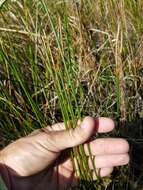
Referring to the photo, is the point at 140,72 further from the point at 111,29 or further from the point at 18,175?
the point at 18,175

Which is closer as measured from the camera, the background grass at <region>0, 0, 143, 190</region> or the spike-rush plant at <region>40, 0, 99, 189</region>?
the spike-rush plant at <region>40, 0, 99, 189</region>

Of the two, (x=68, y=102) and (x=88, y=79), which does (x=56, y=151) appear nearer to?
(x=68, y=102)

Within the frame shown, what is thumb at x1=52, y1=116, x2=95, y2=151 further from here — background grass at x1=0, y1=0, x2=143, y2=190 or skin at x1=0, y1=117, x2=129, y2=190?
background grass at x1=0, y1=0, x2=143, y2=190

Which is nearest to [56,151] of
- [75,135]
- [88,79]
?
[75,135]

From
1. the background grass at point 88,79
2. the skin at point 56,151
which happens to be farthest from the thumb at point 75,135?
the background grass at point 88,79

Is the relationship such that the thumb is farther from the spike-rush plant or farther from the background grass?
the background grass

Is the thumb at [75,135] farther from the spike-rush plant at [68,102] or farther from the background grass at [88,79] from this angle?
the background grass at [88,79]

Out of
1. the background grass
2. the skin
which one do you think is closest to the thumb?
the skin

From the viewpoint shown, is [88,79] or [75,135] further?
[88,79]
